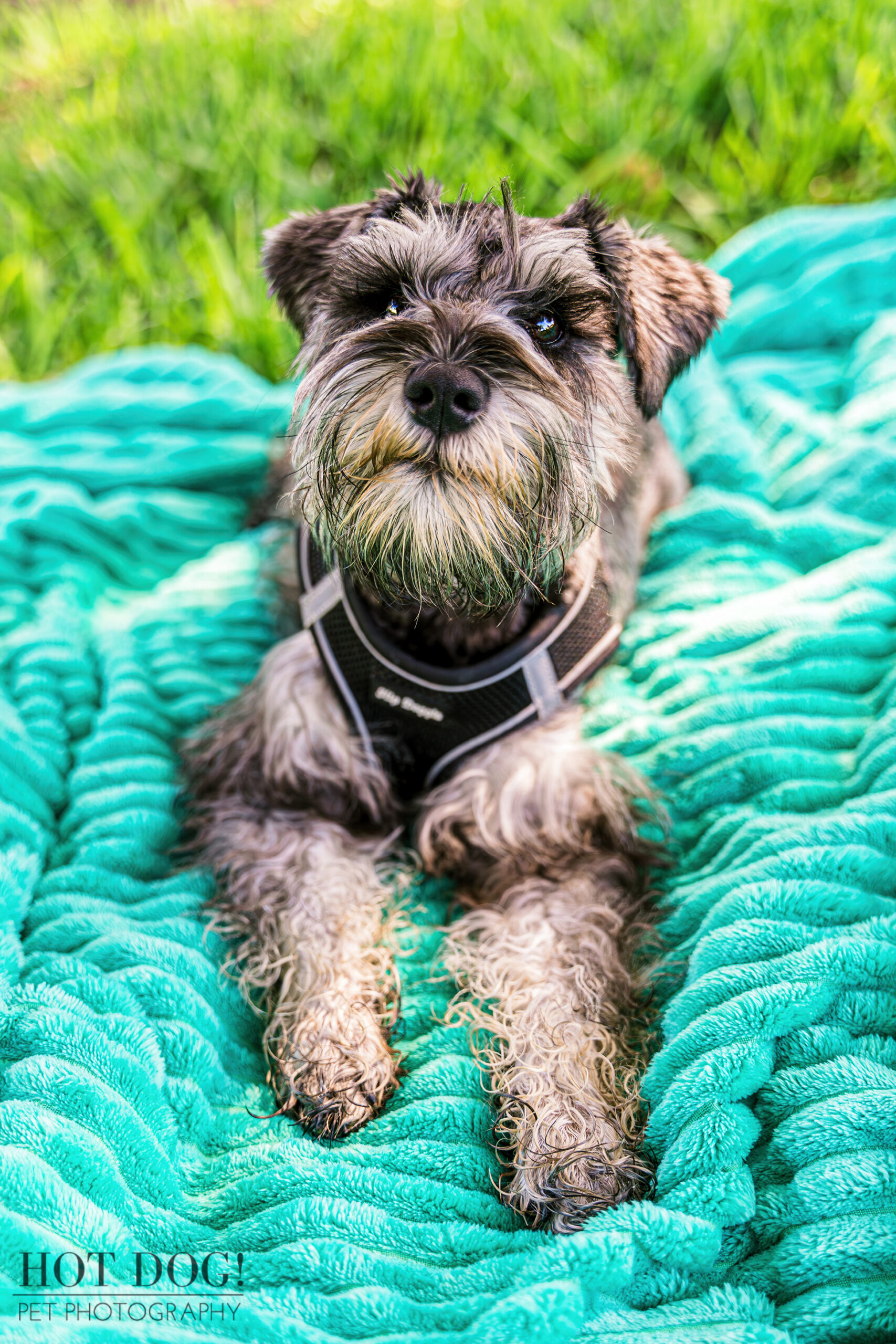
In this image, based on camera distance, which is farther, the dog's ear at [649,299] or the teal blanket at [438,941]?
the dog's ear at [649,299]

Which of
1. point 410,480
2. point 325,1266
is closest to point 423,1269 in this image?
point 325,1266

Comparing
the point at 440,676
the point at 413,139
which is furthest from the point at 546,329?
the point at 413,139

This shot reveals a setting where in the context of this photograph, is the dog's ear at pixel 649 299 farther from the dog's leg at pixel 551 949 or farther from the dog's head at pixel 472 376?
the dog's leg at pixel 551 949

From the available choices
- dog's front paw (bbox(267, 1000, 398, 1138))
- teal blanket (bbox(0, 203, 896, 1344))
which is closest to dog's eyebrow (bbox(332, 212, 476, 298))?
teal blanket (bbox(0, 203, 896, 1344))

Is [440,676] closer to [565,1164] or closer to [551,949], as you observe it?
[551,949]

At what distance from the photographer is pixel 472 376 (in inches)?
76.0

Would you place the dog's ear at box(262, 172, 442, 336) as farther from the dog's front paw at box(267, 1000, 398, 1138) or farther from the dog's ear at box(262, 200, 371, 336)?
the dog's front paw at box(267, 1000, 398, 1138)

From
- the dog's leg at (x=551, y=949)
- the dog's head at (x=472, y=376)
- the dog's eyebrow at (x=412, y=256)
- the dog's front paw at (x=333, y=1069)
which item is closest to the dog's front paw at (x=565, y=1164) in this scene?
the dog's leg at (x=551, y=949)

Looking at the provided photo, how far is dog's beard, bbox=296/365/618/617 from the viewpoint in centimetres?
197

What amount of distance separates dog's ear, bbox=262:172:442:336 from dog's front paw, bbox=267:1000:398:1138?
1.62 m

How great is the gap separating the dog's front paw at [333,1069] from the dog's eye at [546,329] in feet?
4.93

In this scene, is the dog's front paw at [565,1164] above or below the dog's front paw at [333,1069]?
above

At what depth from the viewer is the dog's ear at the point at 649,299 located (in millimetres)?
2406

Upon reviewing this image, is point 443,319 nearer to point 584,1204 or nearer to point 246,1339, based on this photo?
point 584,1204
